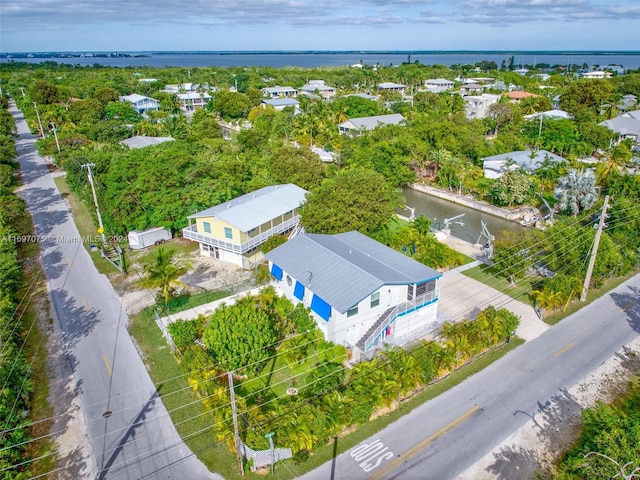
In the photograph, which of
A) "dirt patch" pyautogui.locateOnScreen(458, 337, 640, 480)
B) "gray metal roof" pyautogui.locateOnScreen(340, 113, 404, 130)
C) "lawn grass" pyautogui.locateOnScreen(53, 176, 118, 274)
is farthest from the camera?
"gray metal roof" pyautogui.locateOnScreen(340, 113, 404, 130)

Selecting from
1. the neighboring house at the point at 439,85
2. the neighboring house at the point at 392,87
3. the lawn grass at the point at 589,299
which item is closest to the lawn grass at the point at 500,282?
the lawn grass at the point at 589,299

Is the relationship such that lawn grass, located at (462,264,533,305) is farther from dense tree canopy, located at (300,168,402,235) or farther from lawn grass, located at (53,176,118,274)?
lawn grass, located at (53,176,118,274)

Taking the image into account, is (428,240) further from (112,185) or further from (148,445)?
(112,185)

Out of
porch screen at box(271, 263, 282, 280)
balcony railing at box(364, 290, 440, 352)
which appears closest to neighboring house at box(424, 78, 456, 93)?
porch screen at box(271, 263, 282, 280)

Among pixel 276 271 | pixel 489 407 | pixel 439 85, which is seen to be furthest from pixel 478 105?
pixel 489 407

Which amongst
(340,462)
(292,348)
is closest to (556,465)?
(340,462)

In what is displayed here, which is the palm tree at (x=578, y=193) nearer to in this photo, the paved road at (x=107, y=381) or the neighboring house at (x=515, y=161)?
the neighboring house at (x=515, y=161)
